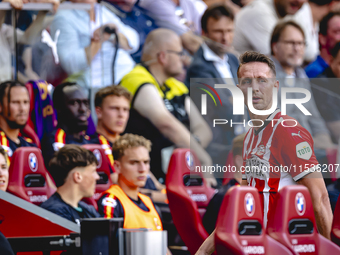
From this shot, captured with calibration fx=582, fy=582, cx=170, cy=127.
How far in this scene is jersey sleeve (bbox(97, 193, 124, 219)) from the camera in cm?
378

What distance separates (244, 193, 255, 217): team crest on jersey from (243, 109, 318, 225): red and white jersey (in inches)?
5.7

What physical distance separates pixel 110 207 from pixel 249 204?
1.47 meters

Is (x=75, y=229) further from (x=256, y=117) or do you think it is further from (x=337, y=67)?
(x=337, y=67)

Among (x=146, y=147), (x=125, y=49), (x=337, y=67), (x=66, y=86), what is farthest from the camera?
(x=337, y=67)

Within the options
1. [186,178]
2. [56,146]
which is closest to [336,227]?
[186,178]

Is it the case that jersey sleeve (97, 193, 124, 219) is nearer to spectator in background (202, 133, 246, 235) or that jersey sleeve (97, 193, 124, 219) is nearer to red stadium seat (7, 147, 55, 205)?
red stadium seat (7, 147, 55, 205)

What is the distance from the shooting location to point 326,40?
19.7 feet

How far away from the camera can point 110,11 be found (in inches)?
199

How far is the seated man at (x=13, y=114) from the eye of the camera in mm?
4387

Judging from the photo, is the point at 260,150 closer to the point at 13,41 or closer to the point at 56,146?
the point at 56,146

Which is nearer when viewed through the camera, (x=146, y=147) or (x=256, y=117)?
(x=256, y=117)

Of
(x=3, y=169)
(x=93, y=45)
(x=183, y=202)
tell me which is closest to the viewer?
(x=3, y=169)

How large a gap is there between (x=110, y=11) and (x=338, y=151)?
2.44 m

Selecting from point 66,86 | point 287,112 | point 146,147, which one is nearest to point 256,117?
point 287,112
